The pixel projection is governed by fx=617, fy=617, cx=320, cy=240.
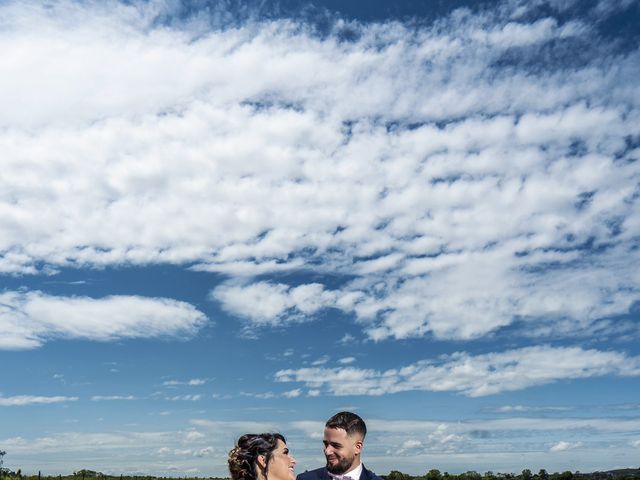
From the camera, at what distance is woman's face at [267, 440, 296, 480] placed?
10.1 metres

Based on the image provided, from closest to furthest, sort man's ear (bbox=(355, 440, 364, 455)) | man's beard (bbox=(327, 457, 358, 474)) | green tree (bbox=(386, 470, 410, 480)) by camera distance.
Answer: man's beard (bbox=(327, 457, 358, 474)) → man's ear (bbox=(355, 440, 364, 455)) → green tree (bbox=(386, 470, 410, 480))

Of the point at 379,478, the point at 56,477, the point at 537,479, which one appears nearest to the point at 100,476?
the point at 56,477

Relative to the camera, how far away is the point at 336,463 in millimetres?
13180

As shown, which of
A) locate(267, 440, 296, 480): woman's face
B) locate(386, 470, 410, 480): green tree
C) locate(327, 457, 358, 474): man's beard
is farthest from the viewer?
locate(386, 470, 410, 480): green tree

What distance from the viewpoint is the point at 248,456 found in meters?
10.2

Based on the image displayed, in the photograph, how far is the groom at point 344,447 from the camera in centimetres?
1320

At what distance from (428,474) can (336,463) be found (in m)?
189

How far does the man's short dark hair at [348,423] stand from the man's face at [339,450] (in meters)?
0.09

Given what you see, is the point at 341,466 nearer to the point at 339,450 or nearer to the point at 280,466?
the point at 339,450

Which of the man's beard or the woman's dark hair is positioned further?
the man's beard

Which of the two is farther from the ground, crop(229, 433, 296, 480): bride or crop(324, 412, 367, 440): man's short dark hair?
crop(324, 412, 367, 440): man's short dark hair

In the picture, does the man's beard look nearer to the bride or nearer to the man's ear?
the man's ear

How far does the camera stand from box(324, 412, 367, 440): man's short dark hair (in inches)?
522

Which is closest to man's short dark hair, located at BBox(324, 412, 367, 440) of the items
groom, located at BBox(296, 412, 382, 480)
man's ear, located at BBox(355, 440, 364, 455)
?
groom, located at BBox(296, 412, 382, 480)
